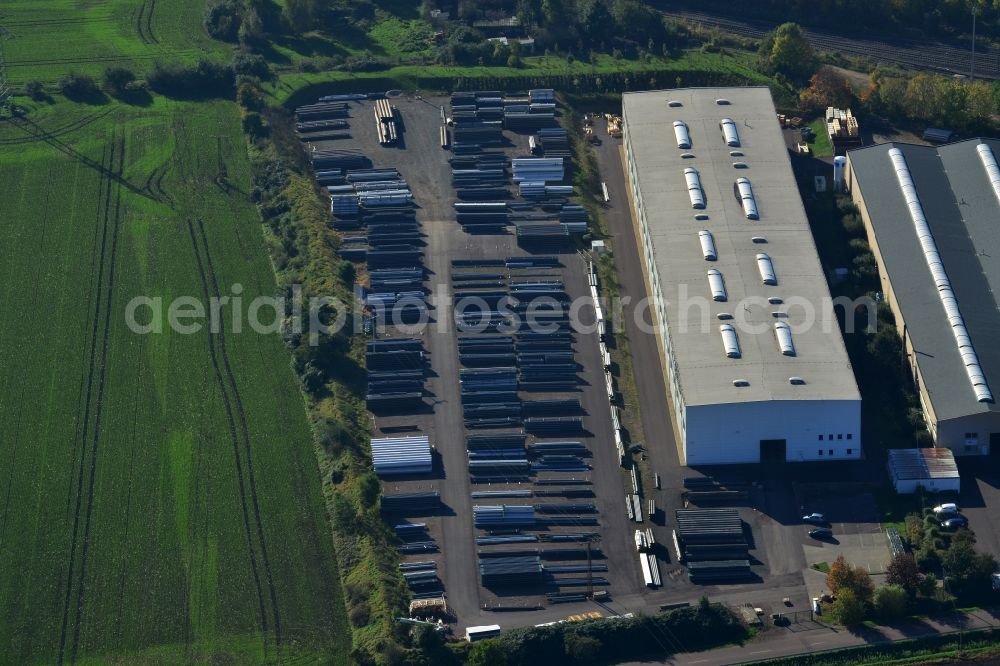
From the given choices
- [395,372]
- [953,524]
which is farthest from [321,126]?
[953,524]

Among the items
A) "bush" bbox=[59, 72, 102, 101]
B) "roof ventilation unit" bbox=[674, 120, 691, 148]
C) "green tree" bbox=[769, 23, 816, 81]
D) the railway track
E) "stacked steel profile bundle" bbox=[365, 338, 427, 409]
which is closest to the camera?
"stacked steel profile bundle" bbox=[365, 338, 427, 409]

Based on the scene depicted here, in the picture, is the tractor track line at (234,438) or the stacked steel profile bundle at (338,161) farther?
the stacked steel profile bundle at (338,161)

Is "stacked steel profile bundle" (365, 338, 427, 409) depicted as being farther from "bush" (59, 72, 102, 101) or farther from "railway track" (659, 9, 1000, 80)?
"railway track" (659, 9, 1000, 80)

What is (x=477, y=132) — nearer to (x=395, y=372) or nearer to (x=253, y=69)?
(x=253, y=69)

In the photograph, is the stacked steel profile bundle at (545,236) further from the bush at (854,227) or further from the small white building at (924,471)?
the small white building at (924,471)

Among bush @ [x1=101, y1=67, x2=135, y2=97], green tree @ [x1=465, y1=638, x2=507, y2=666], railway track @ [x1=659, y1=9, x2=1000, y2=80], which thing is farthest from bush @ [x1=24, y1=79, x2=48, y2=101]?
green tree @ [x1=465, y1=638, x2=507, y2=666]

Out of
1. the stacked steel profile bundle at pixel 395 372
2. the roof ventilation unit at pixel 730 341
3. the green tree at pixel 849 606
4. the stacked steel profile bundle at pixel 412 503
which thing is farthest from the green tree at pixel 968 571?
the stacked steel profile bundle at pixel 395 372

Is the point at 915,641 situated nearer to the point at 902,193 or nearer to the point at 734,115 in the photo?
the point at 902,193
